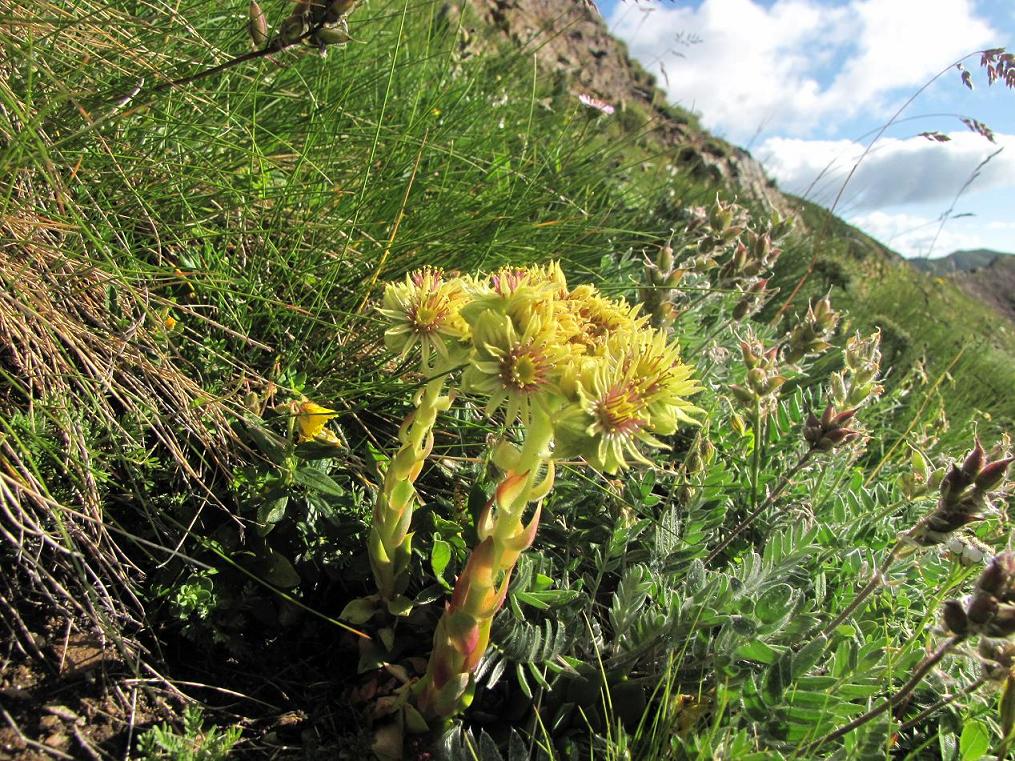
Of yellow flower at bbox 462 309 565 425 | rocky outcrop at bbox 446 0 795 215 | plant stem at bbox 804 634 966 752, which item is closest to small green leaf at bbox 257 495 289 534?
yellow flower at bbox 462 309 565 425

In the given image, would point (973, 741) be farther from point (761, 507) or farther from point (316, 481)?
point (316, 481)

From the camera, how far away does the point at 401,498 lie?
1246 mm

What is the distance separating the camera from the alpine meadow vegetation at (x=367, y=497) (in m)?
1.16

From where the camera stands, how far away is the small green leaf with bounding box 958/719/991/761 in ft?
4.36

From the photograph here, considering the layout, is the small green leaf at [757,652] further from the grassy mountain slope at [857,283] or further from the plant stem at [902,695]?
the grassy mountain slope at [857,283]

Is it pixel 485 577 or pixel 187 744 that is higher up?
pixel 485 577

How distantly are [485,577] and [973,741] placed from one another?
1012 mm

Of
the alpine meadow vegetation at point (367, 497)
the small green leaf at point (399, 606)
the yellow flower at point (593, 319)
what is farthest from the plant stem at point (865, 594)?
the small green leaf at point (399, 606)

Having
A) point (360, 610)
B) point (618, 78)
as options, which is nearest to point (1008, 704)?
point (360, 610)

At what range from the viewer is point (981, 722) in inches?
54.2

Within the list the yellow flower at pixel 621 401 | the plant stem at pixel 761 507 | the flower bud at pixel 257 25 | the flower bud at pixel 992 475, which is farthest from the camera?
the plant stem at pixel 761 507

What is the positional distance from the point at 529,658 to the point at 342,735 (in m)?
0.38

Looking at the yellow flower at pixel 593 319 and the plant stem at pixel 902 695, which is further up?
the yellow flower at pixel 593 319

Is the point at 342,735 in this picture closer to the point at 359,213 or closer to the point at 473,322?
the point at 473,322
